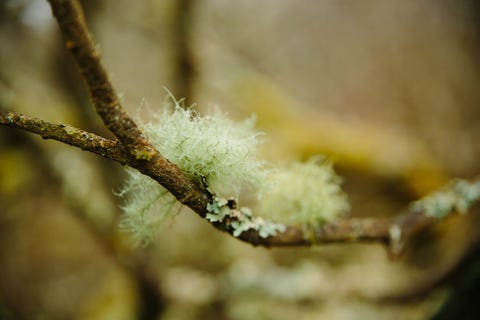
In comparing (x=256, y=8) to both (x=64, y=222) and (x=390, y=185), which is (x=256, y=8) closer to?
(x=390, y=185)

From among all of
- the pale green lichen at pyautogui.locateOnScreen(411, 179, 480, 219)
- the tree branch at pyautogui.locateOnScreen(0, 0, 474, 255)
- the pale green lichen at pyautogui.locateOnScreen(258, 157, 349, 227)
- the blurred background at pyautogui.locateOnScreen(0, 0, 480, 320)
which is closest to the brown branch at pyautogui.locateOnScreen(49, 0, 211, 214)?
the tree branch at pyautogui.locateOnScreen(0, 0, 474, 255)

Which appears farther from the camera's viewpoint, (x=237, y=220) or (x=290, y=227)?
(x=290, y=227)

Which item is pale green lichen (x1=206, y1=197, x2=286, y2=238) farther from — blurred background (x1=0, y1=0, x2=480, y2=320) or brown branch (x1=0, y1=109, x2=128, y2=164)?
blurred background (x1=0, y1=0, x2=480, y2=320)

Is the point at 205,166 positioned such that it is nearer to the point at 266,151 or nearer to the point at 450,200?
the point at 450,200

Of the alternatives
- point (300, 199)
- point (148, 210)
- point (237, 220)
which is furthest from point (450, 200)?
point (148, 210)

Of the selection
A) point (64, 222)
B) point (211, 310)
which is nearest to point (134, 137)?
point (211, 310)
